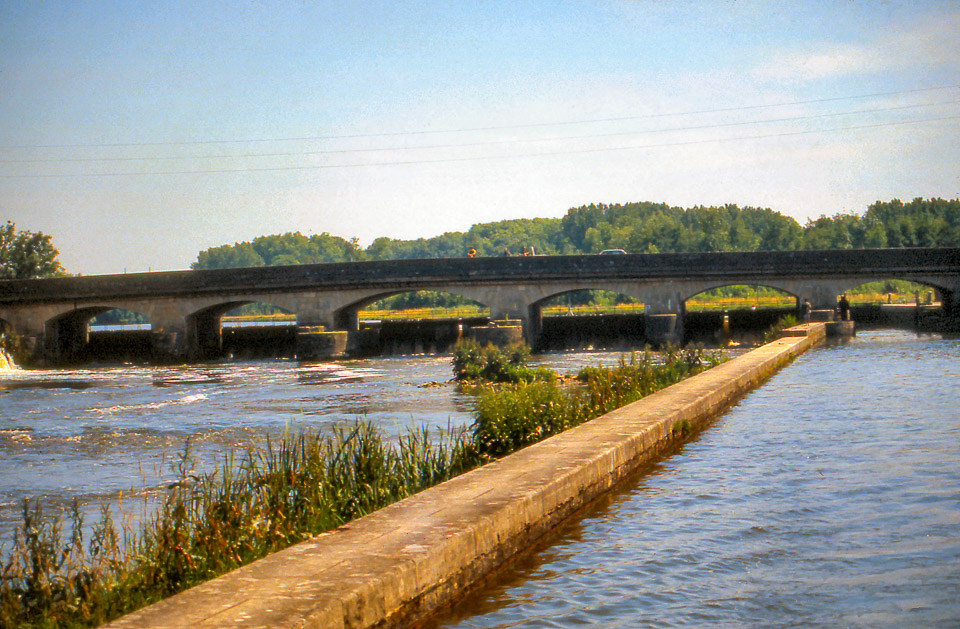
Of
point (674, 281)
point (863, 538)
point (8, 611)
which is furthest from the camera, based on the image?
point (674, 281)

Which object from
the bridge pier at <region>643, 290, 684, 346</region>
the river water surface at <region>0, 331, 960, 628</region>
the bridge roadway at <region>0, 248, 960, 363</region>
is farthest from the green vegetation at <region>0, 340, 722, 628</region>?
the bridge roadway at <region>0, 248, 960, 363</region>

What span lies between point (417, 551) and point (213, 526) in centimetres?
168

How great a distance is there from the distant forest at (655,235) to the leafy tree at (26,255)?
2372 inches

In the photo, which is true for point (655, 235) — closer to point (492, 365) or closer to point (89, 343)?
point (89, 343)

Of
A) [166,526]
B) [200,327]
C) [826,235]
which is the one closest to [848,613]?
[166,526]

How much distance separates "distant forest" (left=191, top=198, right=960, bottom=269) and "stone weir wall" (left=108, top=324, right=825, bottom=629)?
113562 mm

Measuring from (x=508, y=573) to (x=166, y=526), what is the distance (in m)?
2.31

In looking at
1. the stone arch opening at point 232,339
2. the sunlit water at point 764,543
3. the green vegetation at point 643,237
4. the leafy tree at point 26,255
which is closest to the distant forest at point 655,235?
the green vegetation at point 643,237

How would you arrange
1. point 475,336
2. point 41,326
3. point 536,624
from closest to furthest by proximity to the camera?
point 536,624 < point 475,336 < point 41,326

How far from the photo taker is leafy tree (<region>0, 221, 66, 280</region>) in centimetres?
9369

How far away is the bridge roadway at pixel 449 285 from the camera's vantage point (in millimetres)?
44406

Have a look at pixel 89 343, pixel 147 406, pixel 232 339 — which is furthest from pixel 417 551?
pixel 89 343

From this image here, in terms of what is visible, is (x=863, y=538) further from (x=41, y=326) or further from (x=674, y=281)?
(x=41, y=326)

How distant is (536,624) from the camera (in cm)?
562
